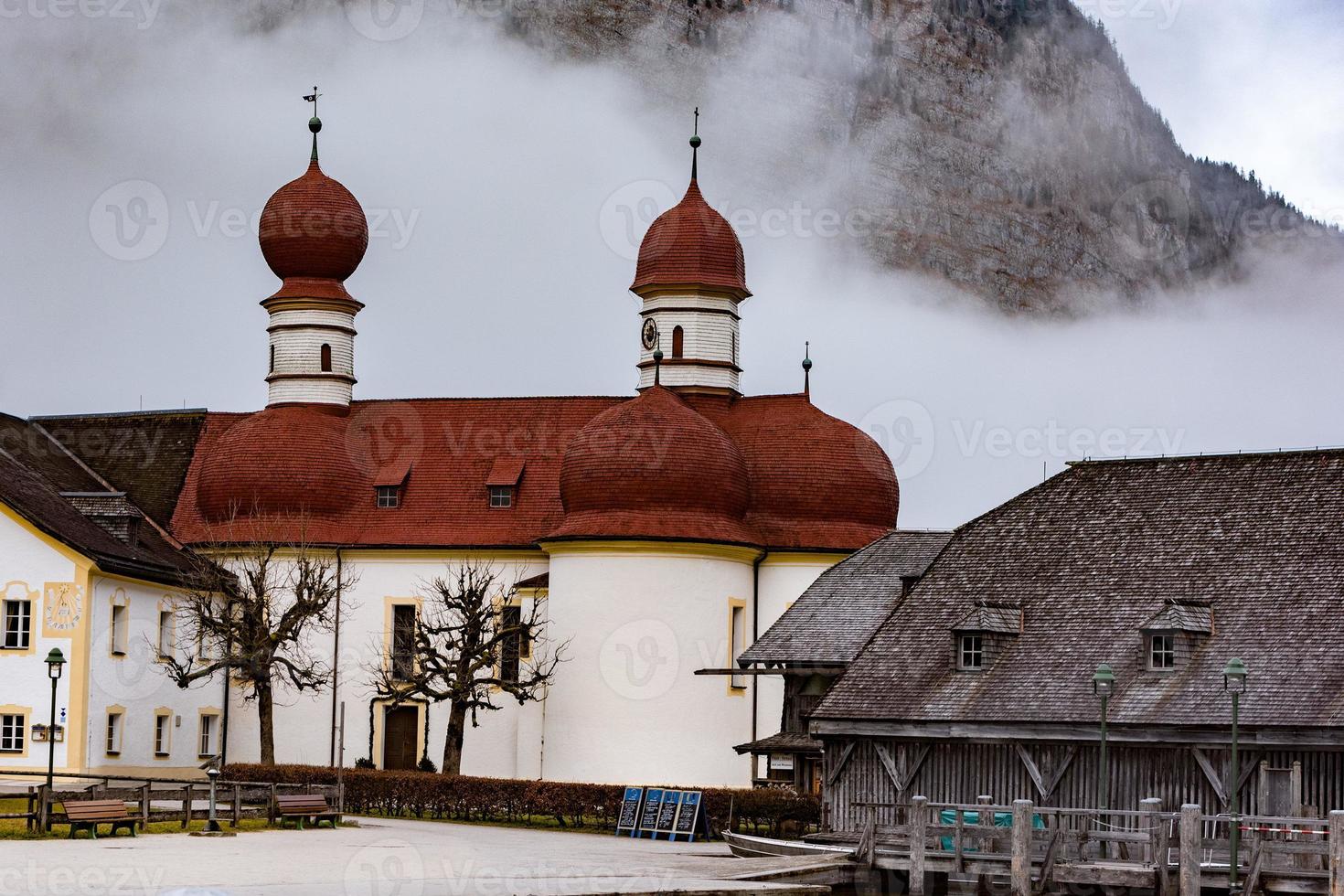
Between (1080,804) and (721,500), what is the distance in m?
20.2

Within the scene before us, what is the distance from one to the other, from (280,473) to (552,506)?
288 inches

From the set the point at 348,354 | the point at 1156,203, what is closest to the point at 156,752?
the point at 348,354

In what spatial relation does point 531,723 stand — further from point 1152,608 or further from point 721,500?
point 1152,608

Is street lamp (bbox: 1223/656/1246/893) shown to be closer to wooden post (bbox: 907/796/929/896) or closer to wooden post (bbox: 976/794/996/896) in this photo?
wooden post (bbox: 976/794/996/896)

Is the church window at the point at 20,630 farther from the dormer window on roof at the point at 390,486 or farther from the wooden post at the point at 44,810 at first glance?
the wooden post at the point at 44,810

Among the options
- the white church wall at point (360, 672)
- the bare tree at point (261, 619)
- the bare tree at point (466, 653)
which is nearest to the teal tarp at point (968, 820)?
the bare tree at point (466, 653)

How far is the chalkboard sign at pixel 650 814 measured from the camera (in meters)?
46.1

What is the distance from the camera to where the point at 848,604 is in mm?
51719

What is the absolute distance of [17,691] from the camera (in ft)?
174

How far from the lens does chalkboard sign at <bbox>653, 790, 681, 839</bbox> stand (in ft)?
150

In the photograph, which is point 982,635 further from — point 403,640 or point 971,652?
point 403,640

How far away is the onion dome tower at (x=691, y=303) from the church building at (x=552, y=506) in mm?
69

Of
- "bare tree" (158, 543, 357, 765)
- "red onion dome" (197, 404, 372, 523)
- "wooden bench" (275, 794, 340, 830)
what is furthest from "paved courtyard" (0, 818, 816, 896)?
"red onion dome" (197, 404, 372, 523)

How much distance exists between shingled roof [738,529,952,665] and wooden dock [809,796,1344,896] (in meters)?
11.9
